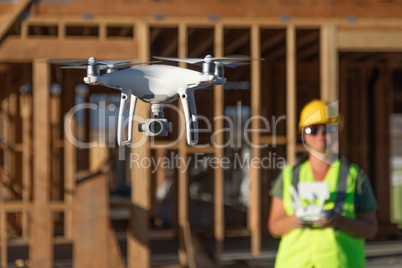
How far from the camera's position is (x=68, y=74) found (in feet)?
46.4

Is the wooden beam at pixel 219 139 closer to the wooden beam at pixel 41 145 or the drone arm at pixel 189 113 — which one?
the wooden beam at pixel 41 145

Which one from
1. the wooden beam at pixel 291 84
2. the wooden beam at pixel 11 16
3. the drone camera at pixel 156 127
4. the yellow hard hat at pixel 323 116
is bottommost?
the drone camera at pixel 156 127

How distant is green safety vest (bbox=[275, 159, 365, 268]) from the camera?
11.4 feet

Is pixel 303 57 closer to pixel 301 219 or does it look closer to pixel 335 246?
pixel 335 246

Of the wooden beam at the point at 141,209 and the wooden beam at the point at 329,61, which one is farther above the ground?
the wooden beam at the point at 329,61

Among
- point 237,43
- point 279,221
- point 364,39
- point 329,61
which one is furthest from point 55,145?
point 279,221

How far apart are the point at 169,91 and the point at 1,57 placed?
298 inches

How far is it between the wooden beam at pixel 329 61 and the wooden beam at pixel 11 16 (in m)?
4.03

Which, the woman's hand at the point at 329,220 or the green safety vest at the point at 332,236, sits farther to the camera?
the green safety vest at the point at 332,236

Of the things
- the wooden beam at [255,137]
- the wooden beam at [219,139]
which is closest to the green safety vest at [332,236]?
the wooden beam at [255,137]

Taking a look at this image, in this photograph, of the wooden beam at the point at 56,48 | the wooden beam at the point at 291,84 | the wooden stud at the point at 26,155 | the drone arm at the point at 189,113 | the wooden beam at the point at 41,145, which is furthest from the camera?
the wooden stud at the point at 26,155

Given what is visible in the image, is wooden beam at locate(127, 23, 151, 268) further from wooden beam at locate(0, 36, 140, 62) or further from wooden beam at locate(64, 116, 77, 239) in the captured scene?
wooden beam at locate(64, 116, 77, 239)

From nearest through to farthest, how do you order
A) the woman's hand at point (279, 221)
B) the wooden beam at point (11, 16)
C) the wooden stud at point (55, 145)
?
1. the woman's hand at point (279, 221)
2. the wooden beam at point (11, 16)
3. the wooden stud at point (55, 145)

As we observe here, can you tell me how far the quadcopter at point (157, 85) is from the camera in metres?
1.42
